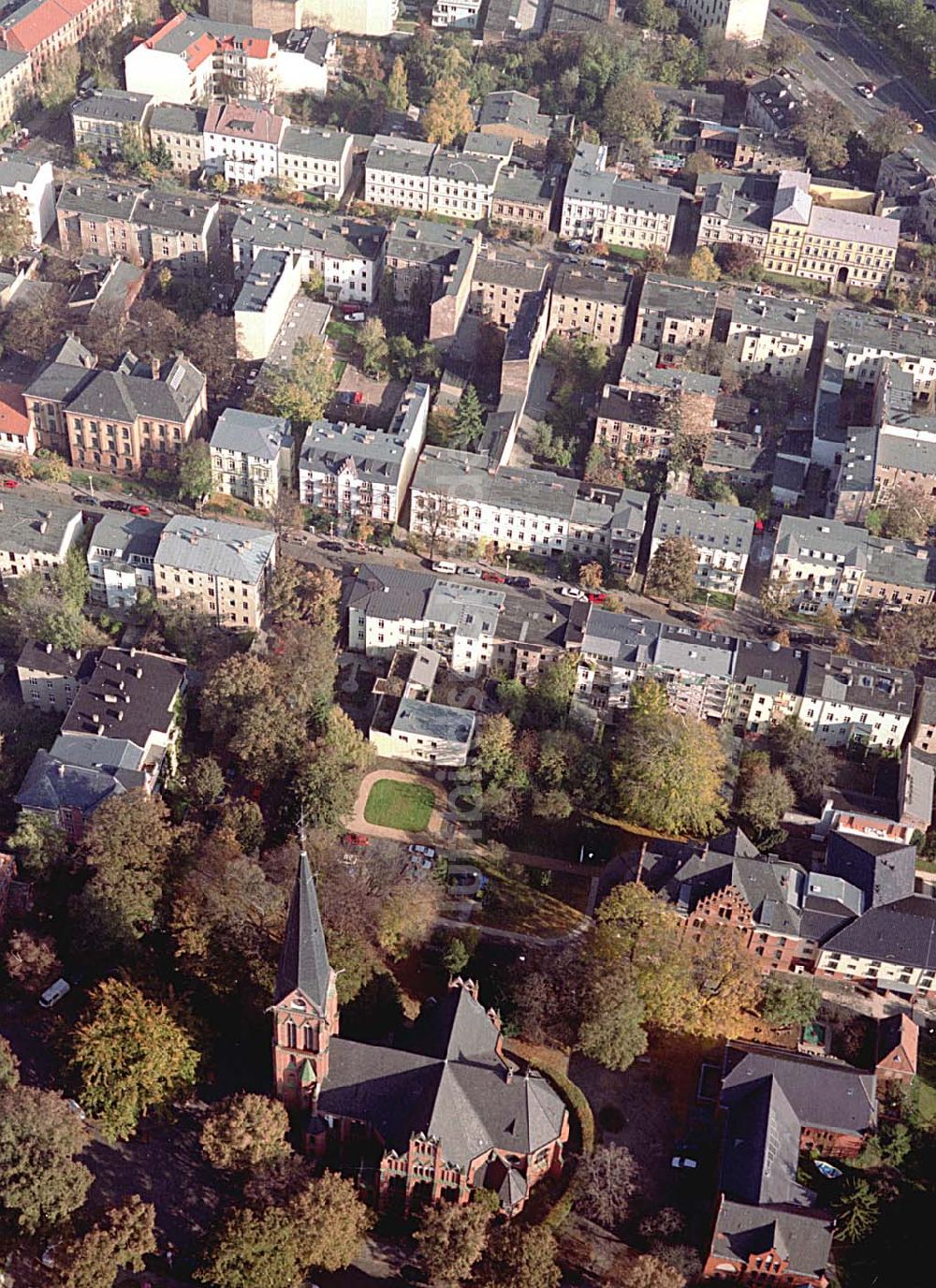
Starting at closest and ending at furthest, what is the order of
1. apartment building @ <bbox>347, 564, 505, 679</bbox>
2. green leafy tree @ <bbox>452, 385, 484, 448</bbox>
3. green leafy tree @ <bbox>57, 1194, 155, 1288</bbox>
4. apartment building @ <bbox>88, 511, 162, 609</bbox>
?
green leafy tree @ <bbox>57, 1194, 155, 1288</bbox>, apartment building @ <bbox>347, 564, 505, 679</bbox>, apartment building @ <bbox>88, 511, 162, 609</bbox>, green leafy tree @ <bbox>452, 385, 484, 448</bbox>

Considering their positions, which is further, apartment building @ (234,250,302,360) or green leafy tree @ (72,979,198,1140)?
apartment building @ (234,250,302,360)

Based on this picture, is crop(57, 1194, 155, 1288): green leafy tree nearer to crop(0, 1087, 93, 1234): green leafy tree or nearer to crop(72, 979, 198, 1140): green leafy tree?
crop(0, 1087, 93, 1234): green leafy tree

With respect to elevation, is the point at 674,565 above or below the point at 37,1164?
above

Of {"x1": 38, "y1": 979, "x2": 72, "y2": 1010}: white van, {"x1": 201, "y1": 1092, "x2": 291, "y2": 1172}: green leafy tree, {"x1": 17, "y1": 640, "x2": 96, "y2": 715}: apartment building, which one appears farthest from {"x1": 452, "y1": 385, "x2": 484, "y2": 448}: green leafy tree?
{"x1": 201, "y1": 1092, "x2": 291, "y2": 1172}: green leafy tree

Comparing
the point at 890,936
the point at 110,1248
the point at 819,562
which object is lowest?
the point at 110,1248

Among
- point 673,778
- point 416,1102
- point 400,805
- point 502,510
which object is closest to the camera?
point 416,1102

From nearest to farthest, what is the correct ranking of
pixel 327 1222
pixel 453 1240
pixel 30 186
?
pixel 327 1222
pixel 453 1240
pixel 30 186

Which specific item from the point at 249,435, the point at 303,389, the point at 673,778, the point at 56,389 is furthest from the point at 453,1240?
the point at 56,389

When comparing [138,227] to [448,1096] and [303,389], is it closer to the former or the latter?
[303,389]
